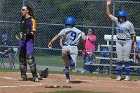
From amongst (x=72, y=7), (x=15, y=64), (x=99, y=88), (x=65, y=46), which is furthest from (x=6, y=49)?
(x=99, y=88)

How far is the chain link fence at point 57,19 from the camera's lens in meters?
22.0

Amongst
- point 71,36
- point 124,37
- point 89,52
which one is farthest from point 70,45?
point 89,52

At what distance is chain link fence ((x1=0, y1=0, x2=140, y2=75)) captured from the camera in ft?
72.0

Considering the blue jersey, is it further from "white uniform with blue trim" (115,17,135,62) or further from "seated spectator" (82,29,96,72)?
"seated spectator" (82,29,96,72)

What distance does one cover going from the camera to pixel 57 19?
73.2 feet

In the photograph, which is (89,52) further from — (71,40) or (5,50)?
(71,40)

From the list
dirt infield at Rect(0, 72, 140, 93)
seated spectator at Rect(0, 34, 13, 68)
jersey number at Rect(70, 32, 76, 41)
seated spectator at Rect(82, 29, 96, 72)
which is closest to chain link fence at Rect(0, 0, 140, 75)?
seated spectator at Rect(0, 34, 13, 68)

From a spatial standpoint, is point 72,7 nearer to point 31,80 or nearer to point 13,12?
point 13,12

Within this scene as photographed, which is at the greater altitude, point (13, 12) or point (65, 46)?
point (13, 12)

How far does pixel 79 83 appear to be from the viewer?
49.3ft

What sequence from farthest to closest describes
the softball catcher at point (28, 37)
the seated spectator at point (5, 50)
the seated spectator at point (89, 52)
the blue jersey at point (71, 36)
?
the seated spectator at point (5, 50)
the seated spectator at point (89, 52)
the blue jersey at point (71, 36)
the softball catcher at point (28, 37)

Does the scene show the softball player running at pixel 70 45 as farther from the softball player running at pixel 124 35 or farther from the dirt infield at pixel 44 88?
the softball player running at pixel 124 35

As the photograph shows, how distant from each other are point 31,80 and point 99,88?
7.68 feet

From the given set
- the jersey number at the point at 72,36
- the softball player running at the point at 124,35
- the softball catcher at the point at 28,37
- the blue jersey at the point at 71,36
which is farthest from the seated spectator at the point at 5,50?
the jersey number at the point at 72,36
